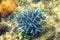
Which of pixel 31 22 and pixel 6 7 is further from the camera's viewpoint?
pixel 6 7

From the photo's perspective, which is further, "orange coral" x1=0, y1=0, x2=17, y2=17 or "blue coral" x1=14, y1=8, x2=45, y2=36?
"orange coral" x1=0, y1=0, x2=17, y2=17

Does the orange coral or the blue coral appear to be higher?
the orange coral

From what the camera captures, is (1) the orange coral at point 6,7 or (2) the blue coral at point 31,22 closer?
(2) the blue coral at point 31,22

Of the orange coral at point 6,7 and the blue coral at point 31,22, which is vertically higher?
the orange coral at point 6,7

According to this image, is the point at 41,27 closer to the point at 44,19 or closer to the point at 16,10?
the point at 44,19

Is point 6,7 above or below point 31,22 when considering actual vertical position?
above

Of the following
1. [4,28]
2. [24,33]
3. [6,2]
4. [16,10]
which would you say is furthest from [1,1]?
[24,33]
